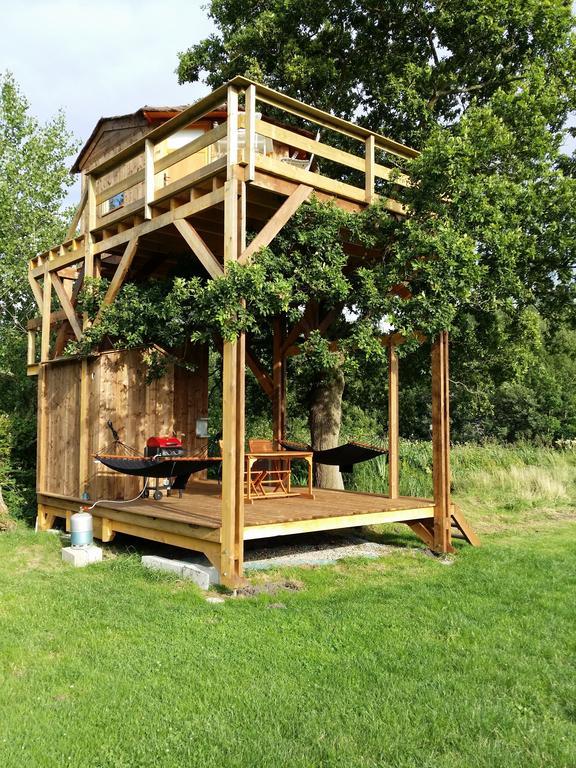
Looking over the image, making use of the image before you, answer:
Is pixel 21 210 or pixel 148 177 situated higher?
pixel 21 210

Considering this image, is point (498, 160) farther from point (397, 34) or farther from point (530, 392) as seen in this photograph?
point (530, 392)

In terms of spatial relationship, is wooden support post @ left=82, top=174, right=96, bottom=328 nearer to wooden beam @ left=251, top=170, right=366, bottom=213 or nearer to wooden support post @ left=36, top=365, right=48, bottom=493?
wooden support post @ left=36, top=365, right=48, bottom=493

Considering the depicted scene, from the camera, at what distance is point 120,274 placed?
7.45 m

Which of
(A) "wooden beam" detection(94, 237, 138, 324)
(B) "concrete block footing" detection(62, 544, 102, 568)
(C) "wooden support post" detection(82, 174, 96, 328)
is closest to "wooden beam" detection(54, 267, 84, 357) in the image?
(C) "wooden support post" detection(82, 174, 96, 328)

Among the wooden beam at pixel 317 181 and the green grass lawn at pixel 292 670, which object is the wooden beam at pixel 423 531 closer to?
the green grass lawn at pixel 292 670

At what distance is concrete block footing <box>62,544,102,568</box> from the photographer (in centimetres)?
654

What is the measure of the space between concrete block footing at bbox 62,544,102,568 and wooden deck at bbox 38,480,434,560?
44cm

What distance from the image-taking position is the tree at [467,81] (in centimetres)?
887

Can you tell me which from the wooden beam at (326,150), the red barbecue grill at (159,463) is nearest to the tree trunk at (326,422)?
the red barbecue grill at (159,463)

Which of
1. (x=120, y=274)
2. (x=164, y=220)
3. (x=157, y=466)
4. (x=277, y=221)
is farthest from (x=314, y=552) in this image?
(x=164, y=220)

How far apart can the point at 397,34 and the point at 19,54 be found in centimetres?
709

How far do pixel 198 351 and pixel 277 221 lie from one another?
13.9 ft

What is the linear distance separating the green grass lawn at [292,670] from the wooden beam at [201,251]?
9.19 feet

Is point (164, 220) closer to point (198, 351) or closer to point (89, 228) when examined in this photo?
point (89, 228)
